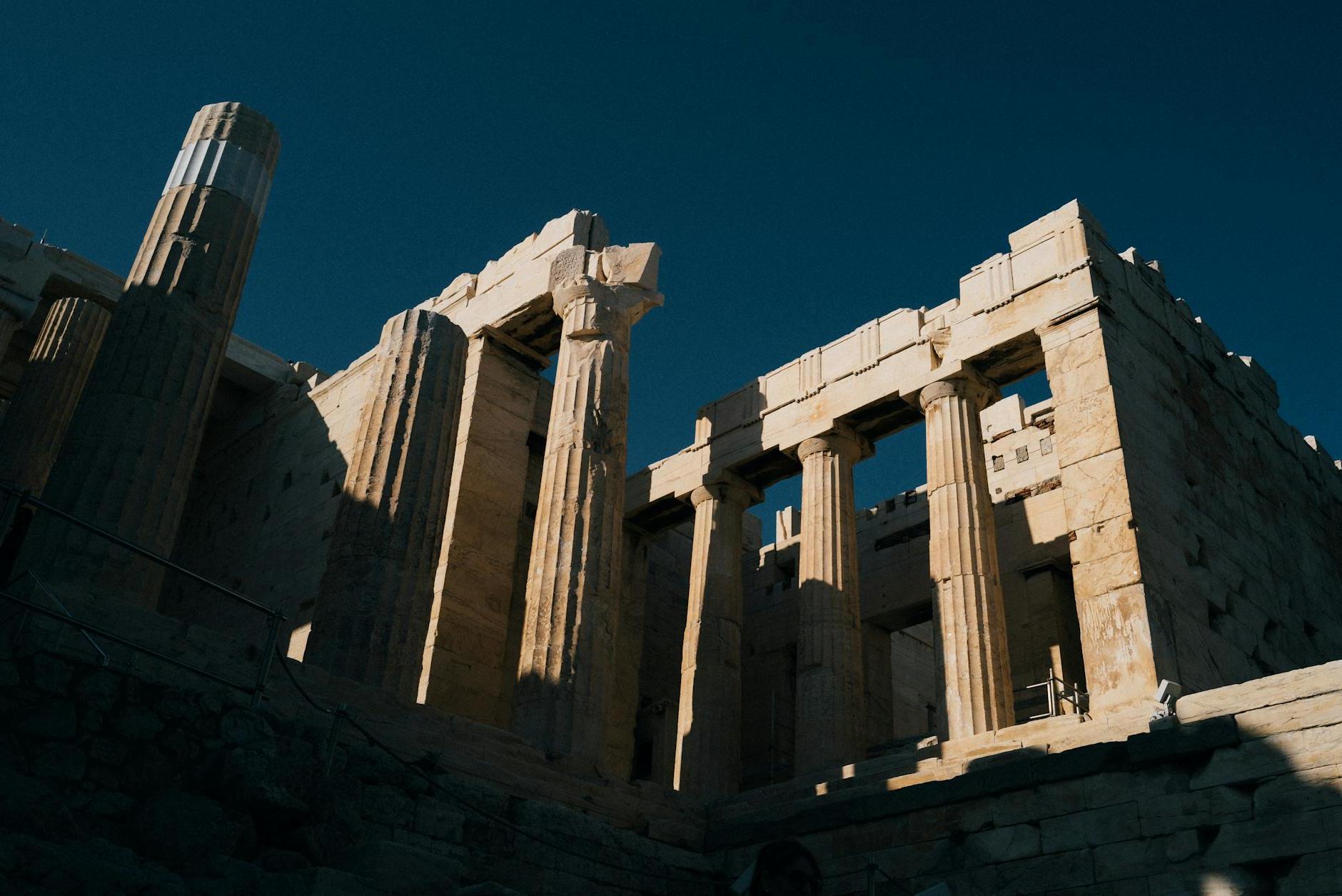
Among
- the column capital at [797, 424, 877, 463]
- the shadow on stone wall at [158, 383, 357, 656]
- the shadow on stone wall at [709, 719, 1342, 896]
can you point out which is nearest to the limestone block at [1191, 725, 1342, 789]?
the shadow on stone wall at [709, 719, 1342, 896]

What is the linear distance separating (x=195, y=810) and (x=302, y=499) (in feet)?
64.6

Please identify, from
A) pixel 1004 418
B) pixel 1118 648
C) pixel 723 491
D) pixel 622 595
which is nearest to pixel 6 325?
pixel 622 595

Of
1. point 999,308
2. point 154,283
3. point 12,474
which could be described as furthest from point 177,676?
point 999,308

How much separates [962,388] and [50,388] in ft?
56.4

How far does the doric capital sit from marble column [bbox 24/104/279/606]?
12.0 metres

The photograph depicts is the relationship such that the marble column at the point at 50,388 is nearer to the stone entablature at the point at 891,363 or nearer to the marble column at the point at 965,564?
the stone entablature at the point at 891,363

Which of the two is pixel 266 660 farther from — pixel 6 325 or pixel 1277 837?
pixel 6 325

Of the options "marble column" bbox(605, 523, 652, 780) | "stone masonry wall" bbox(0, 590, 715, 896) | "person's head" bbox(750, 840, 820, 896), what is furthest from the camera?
"marble column" bbox(605, 523, 652, 780)

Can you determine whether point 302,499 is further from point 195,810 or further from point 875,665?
point 195,810

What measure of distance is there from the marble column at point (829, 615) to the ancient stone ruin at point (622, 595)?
71mm

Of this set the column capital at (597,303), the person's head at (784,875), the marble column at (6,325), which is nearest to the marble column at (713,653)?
the column capital at (597,303)

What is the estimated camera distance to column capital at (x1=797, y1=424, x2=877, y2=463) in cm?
2525

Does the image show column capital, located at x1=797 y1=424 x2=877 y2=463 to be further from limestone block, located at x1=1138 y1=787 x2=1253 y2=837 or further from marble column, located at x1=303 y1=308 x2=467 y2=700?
limestone block, located at x1=1138 y1=787 x2=1253 y2=837

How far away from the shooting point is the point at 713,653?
24.7 m
